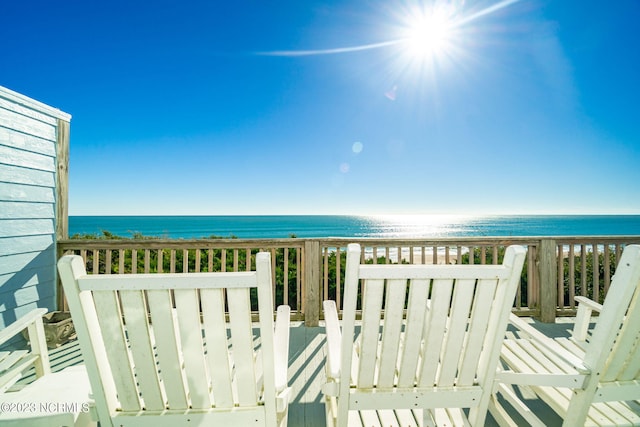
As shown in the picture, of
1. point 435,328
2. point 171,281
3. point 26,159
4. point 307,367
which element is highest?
point 26,159

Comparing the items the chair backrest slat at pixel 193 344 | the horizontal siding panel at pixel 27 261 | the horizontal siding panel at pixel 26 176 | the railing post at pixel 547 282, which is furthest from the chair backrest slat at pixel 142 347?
the railing post at pixel 547 282

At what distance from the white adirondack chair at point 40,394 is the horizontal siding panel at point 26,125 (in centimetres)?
201

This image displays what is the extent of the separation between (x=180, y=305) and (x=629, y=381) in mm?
1734

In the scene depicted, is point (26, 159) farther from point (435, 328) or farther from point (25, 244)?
point (435, 328)

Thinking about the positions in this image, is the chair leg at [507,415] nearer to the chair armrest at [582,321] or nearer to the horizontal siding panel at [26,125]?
the chair armrest at [582,321]

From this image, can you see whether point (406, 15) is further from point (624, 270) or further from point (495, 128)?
point (495, 128)

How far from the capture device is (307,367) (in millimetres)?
2031

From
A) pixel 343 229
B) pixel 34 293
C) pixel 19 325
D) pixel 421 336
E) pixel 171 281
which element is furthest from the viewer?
pixel 343 229

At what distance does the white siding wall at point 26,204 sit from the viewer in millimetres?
2283

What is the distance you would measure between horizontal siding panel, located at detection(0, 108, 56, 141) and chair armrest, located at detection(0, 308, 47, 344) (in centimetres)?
200

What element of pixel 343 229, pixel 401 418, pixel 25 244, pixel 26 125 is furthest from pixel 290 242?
pixel 343 229

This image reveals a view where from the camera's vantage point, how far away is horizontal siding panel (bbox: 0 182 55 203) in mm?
2285

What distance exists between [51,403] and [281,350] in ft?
3.02

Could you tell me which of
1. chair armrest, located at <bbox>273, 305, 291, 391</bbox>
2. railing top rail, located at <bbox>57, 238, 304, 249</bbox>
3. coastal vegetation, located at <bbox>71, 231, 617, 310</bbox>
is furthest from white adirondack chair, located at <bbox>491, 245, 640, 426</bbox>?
railing top rail, located at <bbox>57, 238, 304, 249</bbox>
